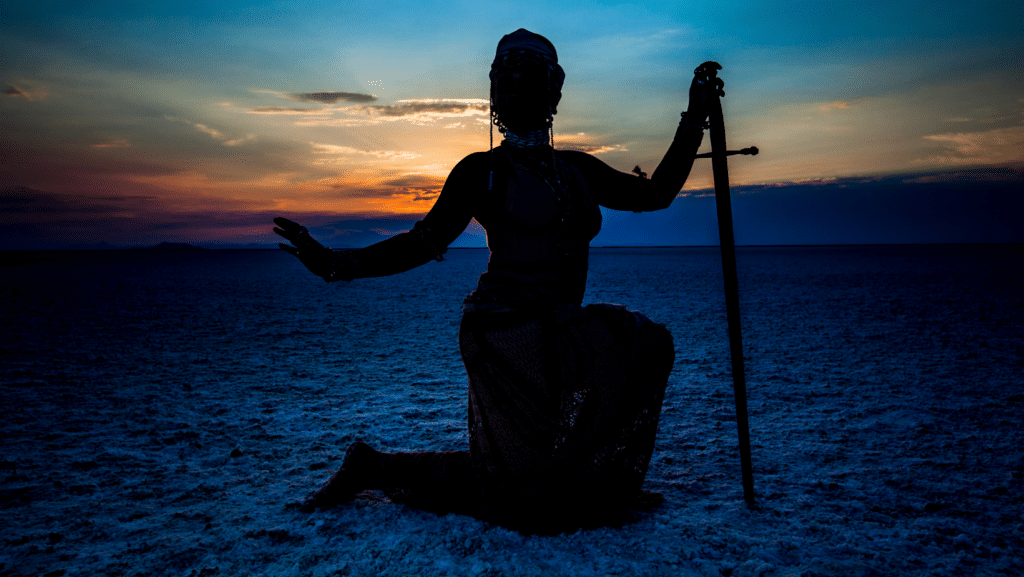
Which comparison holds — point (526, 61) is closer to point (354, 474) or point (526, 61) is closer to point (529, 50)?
point (529, 50)

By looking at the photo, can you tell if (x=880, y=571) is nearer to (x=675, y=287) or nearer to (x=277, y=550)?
(x=277, y=550)

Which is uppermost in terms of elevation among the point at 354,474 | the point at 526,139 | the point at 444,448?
the point at 526,139

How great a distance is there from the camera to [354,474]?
9.13 feet

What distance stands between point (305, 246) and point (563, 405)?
4.09ft

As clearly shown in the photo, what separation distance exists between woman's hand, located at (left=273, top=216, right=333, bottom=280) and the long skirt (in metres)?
0.63

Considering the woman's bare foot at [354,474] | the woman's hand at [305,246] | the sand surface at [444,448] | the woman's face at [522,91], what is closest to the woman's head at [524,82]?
the woman's face at [522,91]

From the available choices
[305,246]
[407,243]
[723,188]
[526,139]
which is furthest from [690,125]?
[305,246]

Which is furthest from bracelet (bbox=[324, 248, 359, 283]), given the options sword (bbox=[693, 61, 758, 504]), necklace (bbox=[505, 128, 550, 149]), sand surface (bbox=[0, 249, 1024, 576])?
sword (bbox=[693, 61, 758, 504])

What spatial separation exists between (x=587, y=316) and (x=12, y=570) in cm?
263

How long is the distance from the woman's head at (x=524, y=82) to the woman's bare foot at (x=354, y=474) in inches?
Answer: 67.5

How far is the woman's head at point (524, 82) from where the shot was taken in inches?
99.0

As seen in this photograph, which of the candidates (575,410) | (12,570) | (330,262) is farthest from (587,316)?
(12,570)

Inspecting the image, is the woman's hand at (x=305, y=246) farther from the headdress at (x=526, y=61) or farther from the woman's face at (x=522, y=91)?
the woman's face at (x=522, y=91)

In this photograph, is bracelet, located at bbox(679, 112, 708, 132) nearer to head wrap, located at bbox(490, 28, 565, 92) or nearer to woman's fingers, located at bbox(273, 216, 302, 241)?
head wrap, located at bbox(490, 28, 565, 92)
